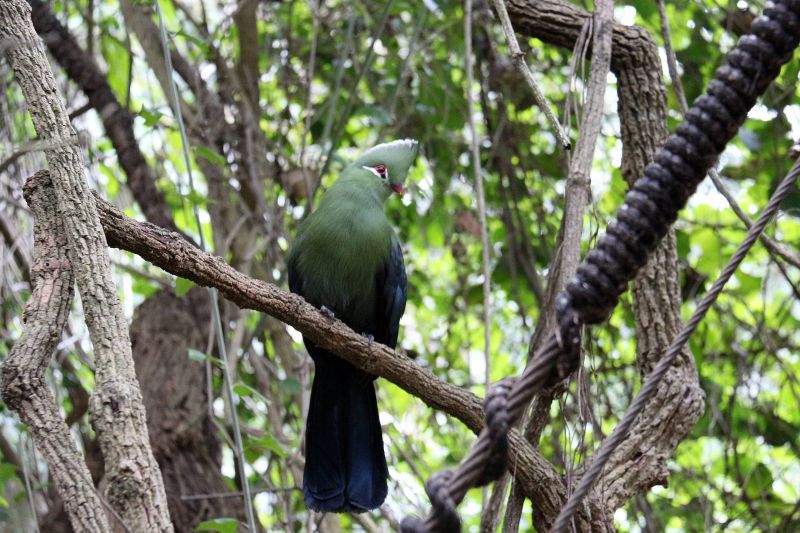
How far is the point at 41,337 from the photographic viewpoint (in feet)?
5.13

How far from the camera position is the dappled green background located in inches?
146

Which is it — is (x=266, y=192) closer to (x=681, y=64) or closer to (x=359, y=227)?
(x=359, y=227)

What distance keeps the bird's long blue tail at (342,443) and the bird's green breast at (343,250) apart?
22 cm

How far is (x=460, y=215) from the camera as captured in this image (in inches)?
166

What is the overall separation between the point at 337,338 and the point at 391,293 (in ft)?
2.88

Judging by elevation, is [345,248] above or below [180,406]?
above

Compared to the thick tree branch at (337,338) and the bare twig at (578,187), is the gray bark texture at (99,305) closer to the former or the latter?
the thick tree branch at (337,338)

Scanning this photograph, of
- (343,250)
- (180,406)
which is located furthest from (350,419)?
(180,406)

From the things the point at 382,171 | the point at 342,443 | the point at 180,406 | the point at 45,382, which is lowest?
the point at 45,382

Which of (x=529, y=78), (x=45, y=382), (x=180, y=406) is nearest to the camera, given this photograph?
(x=45, y=382)

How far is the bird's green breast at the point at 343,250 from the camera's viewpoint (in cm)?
302

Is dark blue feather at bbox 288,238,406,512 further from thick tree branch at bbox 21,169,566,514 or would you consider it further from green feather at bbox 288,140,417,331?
thick tree branch at bbox 21,169,566,514

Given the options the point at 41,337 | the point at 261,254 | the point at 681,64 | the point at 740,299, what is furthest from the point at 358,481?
the point at 681,64

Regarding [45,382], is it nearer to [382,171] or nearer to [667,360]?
[667,360]
